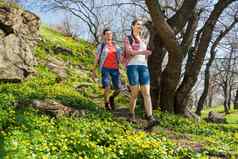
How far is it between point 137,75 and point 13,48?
22.4 feet

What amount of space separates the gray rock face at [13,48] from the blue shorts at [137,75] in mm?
5711

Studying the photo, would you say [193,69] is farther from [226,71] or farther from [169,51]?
[226,71]

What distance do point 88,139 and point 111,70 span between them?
4.68 metres

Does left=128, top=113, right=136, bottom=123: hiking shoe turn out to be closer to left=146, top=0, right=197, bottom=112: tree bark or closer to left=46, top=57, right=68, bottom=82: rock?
left=146, top=0, right=197, bottom=112: tree bark

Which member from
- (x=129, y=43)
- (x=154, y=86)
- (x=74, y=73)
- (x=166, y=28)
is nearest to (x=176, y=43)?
(x=166, y=28)

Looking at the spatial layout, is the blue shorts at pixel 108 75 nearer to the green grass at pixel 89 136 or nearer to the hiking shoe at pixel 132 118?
the green grass at pixel 89 136

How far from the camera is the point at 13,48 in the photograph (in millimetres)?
16500

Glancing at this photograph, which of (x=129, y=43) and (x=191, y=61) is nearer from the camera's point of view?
(x=129, y=43)

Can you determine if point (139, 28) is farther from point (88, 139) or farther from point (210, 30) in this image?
point (210, 30)

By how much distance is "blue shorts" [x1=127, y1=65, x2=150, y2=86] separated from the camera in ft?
35.6

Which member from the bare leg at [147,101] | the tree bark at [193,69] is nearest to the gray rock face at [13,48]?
the tree bark at [193,69]

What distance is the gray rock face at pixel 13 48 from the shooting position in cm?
1573

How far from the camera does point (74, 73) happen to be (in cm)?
2144

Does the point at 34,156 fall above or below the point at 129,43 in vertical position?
below
